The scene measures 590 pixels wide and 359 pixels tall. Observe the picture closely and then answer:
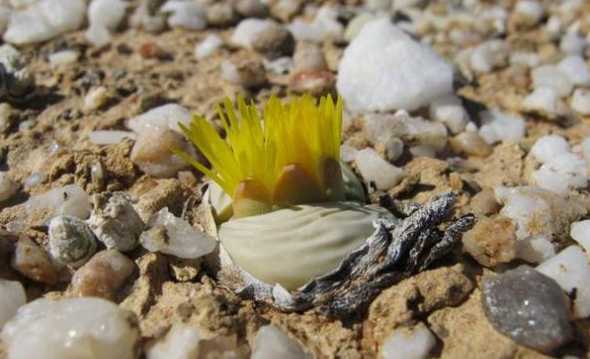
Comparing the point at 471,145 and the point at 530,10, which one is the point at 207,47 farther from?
the point at 530,10

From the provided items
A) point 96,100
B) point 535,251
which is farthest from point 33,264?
point 535,251

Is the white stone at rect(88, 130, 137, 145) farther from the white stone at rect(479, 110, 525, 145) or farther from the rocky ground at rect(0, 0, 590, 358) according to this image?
the white stone at rect(479, 110, 525, 145)

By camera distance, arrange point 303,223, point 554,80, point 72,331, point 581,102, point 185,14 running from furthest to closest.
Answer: point 185,14 < point 554,80 < point 581,102 < point 303,223 < point 72,331

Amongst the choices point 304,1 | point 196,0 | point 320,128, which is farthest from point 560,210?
point 196,0

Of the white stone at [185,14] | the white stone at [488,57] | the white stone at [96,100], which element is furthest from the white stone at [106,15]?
the white stone at [488,57]

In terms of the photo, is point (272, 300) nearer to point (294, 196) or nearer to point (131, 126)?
point (294, 196)
